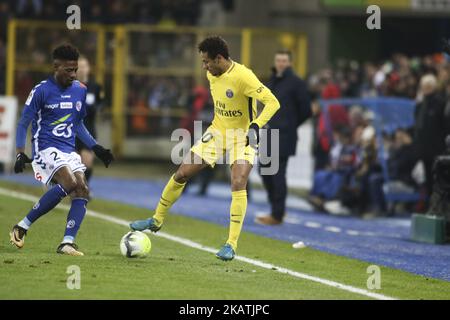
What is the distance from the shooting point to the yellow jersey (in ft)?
36.7

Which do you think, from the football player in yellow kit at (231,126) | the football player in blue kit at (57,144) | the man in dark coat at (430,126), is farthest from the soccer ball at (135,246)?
the man in dark coat at (430,126)

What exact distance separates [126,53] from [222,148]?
16.4 m

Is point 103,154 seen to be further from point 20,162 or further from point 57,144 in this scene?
point 20,162

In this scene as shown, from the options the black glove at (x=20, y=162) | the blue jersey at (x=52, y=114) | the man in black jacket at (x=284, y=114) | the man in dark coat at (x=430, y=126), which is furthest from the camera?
the man in dark coat at (x=430, y=126)

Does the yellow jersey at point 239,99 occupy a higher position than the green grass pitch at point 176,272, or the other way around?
the yellow jersey at point 239,99

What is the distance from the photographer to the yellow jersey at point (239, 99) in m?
11.2

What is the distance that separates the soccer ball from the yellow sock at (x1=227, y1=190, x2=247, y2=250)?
31.4 inches

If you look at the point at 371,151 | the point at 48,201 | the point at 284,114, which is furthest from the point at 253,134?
the point at 371,151

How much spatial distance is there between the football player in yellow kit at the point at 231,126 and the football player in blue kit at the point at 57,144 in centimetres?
89

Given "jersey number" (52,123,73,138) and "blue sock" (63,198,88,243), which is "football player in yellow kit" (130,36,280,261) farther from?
"jersey number" (52,123,73,138)

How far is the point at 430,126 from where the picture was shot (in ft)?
56.6

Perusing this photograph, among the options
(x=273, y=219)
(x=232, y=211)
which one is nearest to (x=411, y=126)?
(x=273, y=219)

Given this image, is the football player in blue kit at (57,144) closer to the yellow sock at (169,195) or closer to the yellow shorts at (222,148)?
the yellow sock at (169,195)
